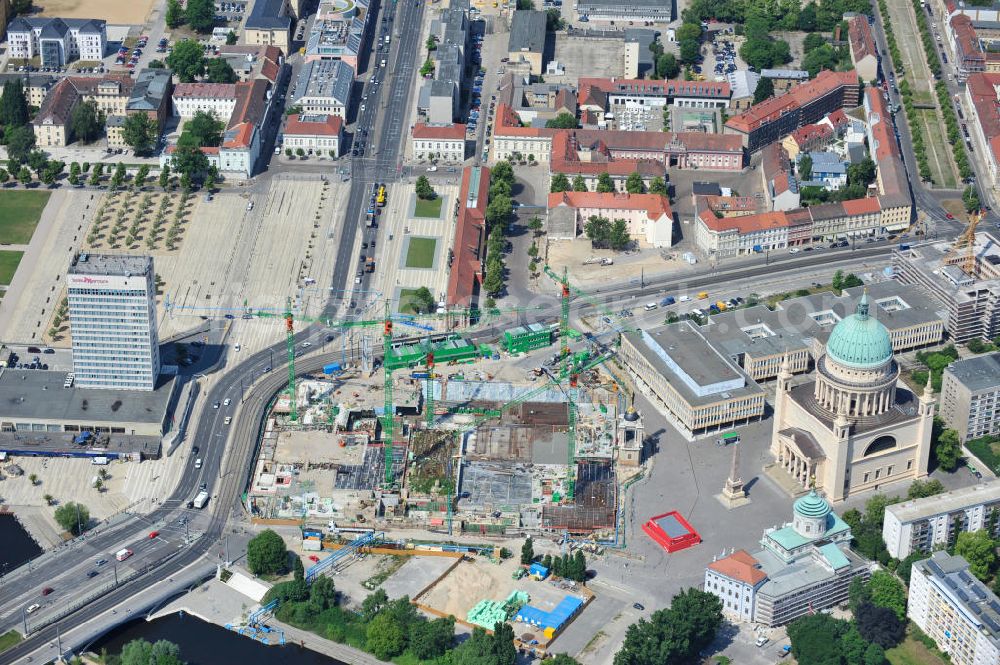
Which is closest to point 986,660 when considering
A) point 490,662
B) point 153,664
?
point 490,662

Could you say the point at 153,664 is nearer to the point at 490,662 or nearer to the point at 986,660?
the point at 490,662
